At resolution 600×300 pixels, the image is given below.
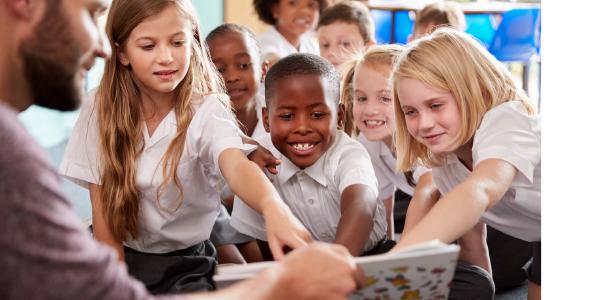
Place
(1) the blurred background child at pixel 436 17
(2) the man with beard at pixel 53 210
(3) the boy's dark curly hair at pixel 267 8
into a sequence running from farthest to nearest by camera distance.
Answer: (3) the boy's dark curly hair at pixel 267 8 < (1) the blurred background child at pixel 436 17 < (2) the man with beard at pixel 53 210

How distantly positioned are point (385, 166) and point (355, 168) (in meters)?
0.61

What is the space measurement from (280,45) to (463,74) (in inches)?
76.8

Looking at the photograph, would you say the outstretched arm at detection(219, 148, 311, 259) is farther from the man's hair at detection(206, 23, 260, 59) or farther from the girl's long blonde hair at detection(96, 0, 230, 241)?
the man's hair at detection(206, 23, 260, 59)

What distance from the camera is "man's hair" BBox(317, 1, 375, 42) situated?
3.57 metres

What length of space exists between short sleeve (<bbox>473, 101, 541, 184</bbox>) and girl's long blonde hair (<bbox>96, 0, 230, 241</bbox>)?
24.2 inches

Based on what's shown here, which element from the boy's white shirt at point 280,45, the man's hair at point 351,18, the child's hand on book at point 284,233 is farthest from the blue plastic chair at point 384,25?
the child's hand on book at point 284,233

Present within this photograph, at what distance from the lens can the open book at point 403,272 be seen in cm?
112

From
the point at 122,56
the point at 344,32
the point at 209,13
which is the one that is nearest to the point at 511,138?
the point at 122,56

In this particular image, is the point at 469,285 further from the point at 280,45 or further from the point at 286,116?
the point at 280,45

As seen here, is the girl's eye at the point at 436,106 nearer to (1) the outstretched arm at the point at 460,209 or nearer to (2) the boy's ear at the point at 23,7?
(1) the outstretched arm at the point at 460,209

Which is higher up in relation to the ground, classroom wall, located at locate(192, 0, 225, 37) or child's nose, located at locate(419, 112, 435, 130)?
child's nose, located at locate(419, 112, 435, 130)

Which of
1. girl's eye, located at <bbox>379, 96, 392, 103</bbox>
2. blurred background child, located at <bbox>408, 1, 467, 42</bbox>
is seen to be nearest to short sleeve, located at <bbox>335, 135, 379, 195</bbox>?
girl's eye, located at <bbox>379, 96, 392, 103</bbox>

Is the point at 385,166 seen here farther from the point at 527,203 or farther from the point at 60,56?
the point at 60,56

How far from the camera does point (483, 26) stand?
464 centimetres
